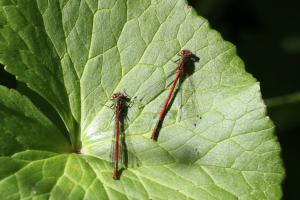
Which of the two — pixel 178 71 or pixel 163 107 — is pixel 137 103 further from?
pixel 178 71

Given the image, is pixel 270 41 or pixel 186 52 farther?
pixel 270 41

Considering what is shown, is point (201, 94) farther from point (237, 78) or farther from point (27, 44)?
point (27, 44)

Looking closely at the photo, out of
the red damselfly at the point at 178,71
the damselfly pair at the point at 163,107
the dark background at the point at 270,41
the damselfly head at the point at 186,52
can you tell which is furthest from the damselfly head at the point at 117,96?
the dark background at the point at 270,41

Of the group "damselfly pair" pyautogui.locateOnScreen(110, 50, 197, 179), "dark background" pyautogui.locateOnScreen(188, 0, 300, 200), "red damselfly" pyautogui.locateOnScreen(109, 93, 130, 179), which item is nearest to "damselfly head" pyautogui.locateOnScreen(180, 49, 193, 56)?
"damselfly pair" pyautogui.locateOnScreen(110, 50, 197, 179)

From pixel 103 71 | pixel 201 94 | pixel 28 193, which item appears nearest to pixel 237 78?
pixel 201 94

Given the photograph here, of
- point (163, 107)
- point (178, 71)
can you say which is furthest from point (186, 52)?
point (163, 107)

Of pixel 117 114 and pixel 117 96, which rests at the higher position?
pixel 117 96

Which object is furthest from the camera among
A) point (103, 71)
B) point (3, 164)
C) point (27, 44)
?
point (103, 71)

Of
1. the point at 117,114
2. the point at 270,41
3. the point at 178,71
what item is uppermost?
the point at 270,41

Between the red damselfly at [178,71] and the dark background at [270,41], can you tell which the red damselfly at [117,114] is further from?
the dark background at [270,41]
